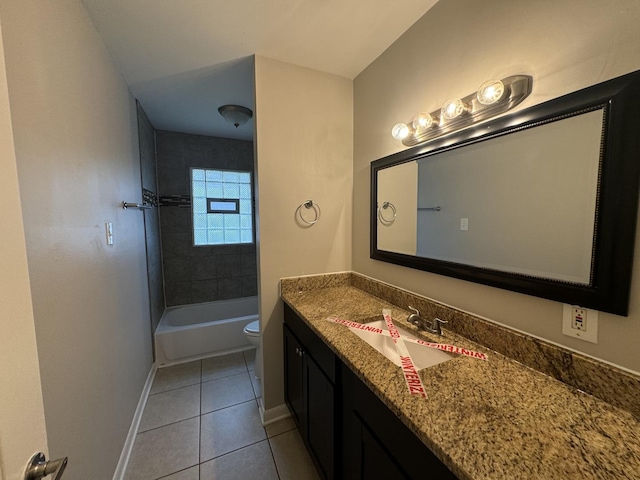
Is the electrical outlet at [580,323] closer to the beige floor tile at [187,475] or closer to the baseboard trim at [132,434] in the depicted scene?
the beige floor tile at [187,475]

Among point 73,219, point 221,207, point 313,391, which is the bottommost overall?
point 313,391

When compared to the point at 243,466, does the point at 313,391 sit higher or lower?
higher

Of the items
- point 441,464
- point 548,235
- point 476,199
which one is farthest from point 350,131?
point 441,464

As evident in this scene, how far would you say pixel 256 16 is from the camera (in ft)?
4.20

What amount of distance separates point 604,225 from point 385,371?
32.2 inches

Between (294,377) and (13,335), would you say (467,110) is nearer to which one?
(13,335)

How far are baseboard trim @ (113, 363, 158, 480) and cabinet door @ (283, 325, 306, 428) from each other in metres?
0.97

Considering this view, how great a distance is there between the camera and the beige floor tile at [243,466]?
140 cm

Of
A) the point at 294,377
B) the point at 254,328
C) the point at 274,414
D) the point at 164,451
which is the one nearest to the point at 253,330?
the point at 254,328

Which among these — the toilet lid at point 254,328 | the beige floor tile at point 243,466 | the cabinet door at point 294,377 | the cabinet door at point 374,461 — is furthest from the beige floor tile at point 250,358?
the cabinet door at point 374,461

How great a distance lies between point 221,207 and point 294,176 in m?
2.07

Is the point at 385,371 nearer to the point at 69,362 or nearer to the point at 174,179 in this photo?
the point at 69,362

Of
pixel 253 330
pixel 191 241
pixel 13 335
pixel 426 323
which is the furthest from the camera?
pixel 191 241

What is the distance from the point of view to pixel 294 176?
1.73 meters
